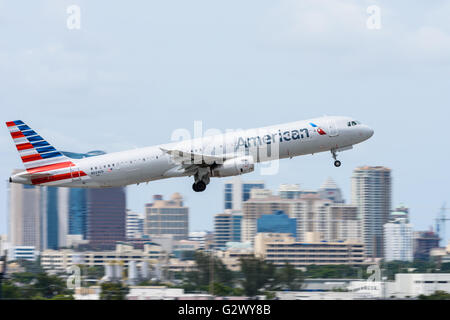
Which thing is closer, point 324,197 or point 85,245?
point 85,245

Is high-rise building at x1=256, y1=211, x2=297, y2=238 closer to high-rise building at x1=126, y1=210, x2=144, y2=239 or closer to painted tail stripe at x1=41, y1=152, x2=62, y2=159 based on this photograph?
high-rise building at x1=126, y1=210, x2=144, y2=239

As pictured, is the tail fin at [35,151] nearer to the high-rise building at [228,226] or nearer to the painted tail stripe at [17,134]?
the painted tail stripe at [17,134]

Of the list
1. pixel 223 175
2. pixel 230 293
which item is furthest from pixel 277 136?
pixel 230 293

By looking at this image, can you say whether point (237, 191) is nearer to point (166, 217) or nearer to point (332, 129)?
point (166, 217)

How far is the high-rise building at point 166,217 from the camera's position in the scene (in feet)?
456

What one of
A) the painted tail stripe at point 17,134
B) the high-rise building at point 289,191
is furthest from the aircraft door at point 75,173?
the high-rise building at point 289,191

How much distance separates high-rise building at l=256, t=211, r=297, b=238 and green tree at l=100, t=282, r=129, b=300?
82952mm

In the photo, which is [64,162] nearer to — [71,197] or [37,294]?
[37,294]

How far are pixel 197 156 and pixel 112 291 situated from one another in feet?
46.3

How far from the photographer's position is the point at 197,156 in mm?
59094

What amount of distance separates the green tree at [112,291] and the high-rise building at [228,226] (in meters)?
79.2

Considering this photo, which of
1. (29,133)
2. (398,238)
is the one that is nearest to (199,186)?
(29,133)

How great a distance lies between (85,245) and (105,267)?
2556cm

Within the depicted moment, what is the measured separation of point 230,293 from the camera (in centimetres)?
6147
